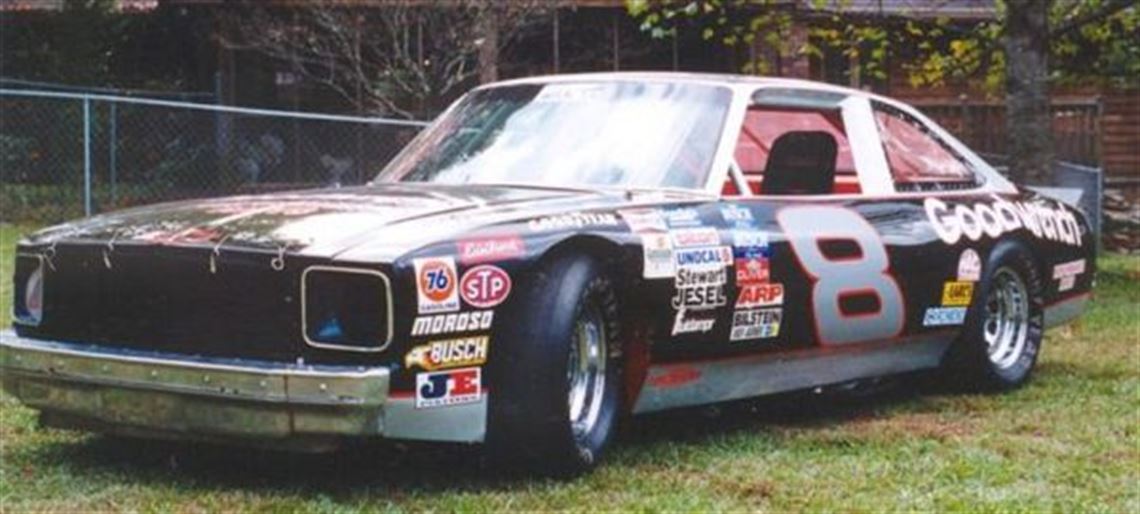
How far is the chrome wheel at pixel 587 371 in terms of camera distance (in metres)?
4.96

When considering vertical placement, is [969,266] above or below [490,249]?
below

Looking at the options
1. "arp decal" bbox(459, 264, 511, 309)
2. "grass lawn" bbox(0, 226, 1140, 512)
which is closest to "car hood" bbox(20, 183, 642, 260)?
"arp decal" bbox(459, 264, 511, 309)

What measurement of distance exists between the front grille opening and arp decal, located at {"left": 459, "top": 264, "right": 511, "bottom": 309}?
25 centimetres

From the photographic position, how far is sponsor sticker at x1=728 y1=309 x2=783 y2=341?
5.52 metres

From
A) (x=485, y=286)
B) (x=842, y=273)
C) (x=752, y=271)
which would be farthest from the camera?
(x=842, y=273)

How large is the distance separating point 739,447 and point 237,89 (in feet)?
52.5

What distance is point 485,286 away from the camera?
456cm

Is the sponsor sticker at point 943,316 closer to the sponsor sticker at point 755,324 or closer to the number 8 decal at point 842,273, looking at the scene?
the number 8 decal at point 842,273

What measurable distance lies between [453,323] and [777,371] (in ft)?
5.82

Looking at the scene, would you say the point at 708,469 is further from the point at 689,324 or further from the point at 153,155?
the point at 153,155

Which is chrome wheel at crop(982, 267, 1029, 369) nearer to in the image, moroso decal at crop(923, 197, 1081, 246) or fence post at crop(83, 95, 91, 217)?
moroso decal at crop(923, 197, 1081, 246)

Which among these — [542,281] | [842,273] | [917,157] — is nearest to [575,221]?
[542,281]

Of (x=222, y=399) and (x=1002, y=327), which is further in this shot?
(x=1002, y=327)

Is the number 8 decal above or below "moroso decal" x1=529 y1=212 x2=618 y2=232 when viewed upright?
below
